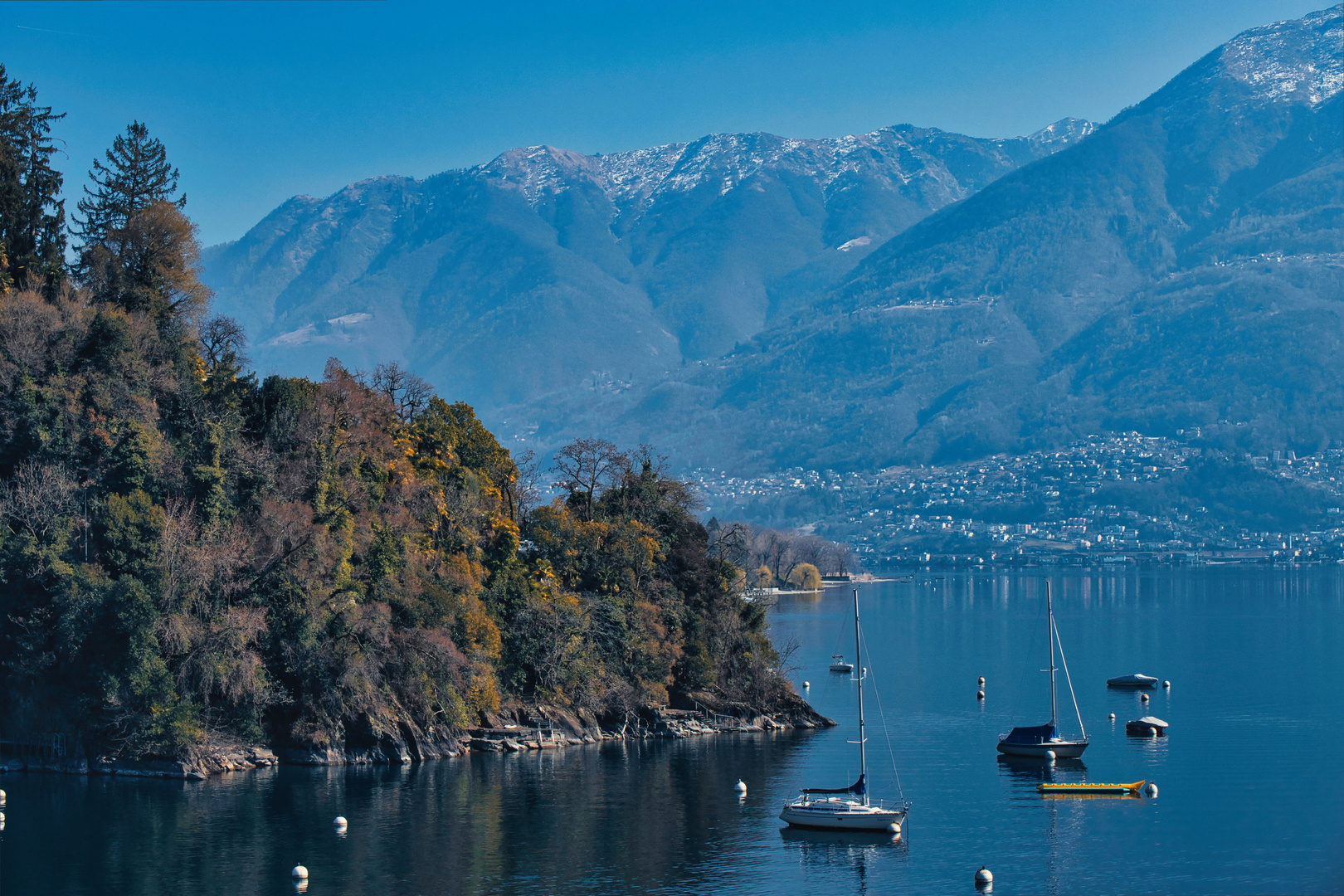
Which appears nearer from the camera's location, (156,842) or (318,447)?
(156,842)

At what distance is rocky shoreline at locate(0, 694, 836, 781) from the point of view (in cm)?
5984

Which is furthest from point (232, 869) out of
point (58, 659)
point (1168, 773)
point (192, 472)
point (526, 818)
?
point (1168, 773)

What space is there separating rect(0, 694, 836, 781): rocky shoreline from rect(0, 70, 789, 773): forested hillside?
55 centimetres

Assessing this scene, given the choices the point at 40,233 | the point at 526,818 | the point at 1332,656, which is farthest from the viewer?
the point at 1332,656

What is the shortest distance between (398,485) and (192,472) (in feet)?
38.2

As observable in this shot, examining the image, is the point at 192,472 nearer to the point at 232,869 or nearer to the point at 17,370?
the point at 17,370

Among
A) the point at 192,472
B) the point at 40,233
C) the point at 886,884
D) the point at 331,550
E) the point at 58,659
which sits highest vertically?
the point at 40,233

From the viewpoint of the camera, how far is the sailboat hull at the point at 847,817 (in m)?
52.3

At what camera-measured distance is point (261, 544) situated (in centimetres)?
6303

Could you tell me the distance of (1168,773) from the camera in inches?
2589

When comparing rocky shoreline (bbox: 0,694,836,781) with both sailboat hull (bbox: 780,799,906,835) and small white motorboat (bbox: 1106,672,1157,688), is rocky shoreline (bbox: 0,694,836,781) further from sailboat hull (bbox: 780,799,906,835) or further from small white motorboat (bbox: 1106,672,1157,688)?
small white motorboat (bbox: 1106,672,1157,688)

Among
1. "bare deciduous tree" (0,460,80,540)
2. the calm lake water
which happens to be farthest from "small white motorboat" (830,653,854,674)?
"bare deciduous tree" (0,460,80,540)

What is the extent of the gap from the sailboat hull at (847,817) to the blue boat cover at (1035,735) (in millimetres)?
19369

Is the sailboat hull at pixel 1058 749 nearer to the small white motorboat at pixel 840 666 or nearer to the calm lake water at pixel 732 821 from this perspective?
the calm lake water at pixel 732 821
